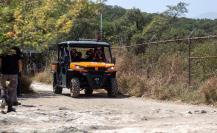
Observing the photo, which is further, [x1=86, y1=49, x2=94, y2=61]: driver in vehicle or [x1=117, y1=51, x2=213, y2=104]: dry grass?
[x1=86, y1=49, x2=94, y2=61]: driver in vehicle

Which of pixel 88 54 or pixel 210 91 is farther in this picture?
pixel 88 54

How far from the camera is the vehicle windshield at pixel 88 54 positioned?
21906 mm

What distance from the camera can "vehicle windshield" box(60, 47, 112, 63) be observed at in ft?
71.9

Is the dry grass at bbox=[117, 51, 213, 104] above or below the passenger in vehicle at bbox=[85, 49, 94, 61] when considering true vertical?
below

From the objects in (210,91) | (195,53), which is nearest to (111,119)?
(210,91)

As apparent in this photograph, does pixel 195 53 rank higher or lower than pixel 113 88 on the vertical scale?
higher

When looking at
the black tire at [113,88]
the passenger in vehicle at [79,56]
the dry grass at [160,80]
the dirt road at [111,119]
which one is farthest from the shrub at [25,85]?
the dirt road at [111,119]

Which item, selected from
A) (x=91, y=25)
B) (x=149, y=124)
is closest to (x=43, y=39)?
(x=149, y=124)

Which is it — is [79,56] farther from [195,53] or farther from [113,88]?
[195,53]

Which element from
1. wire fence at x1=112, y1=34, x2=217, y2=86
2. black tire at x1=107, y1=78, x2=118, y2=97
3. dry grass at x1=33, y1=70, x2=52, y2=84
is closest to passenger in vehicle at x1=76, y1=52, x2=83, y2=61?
black tire at x1=107, y1=78, x2=118, y2=97

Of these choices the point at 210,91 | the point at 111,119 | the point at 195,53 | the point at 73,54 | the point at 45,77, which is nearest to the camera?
the point at 111,119

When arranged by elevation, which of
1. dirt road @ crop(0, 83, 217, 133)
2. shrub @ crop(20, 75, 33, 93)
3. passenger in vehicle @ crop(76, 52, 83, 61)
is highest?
passenger in vehicle @ crop(76, 52, 83, 61)

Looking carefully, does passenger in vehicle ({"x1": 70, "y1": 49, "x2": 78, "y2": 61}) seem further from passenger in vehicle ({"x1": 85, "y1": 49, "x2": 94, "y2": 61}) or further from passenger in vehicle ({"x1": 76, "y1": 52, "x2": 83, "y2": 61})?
passenger in vehicle ({"x1": 85, "y1": 49, "x2": 94, "y2": 61})

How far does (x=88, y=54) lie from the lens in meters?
22.2
